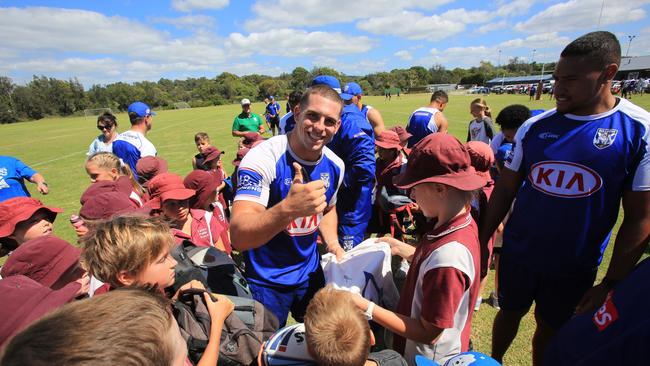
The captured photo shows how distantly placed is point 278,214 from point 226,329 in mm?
707

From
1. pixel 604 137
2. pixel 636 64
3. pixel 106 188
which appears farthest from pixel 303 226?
pixel 636 64

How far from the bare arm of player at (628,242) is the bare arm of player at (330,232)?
173cm

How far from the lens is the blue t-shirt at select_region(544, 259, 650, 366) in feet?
2.95

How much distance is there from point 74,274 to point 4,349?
1.88m

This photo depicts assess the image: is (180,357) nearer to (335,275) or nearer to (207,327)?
(207,327)

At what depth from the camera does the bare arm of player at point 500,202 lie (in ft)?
8.46

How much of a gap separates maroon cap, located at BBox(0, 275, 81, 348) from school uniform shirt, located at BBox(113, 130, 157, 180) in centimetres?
411

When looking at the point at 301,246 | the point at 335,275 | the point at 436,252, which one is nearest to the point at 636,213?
the point at 436,252

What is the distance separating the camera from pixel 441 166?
1.69 m

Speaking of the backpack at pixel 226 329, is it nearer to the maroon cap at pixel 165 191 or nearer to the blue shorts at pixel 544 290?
the maroon cap at pixel 165 191

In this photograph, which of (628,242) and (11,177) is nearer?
(628,242)

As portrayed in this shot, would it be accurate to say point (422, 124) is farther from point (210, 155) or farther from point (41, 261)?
point (41, 261)

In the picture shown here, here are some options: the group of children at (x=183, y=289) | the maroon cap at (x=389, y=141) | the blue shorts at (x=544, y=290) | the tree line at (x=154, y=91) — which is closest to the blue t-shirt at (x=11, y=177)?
the group of children at (x=183, y=289)

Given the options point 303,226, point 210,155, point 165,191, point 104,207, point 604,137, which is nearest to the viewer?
point 604,137
